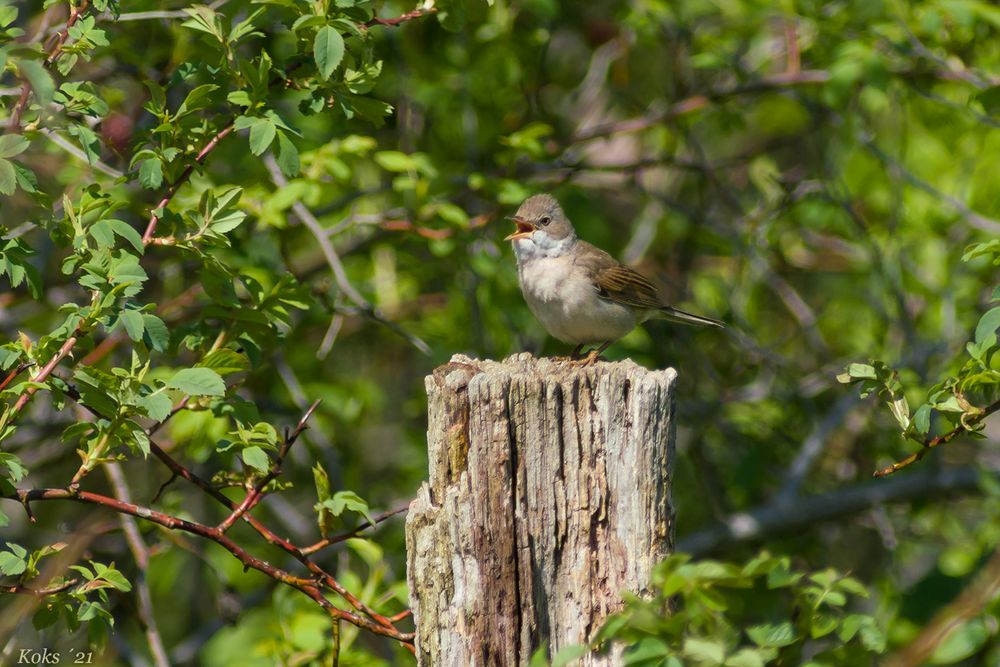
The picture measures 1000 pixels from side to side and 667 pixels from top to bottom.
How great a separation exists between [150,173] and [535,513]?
4.81 feet

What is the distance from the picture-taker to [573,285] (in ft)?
17.2

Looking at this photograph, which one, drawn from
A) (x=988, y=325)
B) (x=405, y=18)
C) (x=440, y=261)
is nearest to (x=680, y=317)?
(x=440, y=261)

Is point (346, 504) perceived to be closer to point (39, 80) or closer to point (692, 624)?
point (692, 624)

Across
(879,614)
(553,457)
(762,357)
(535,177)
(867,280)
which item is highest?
(535,177)

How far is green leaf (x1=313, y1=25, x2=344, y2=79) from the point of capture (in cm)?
314

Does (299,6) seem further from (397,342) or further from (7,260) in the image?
(397,342)

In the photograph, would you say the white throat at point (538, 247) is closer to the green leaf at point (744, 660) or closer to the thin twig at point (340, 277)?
the thin twig at point (340, 277)

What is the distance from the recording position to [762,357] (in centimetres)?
675

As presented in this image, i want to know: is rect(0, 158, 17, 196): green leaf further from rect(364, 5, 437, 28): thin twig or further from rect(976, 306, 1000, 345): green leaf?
rect(976, 306, 1000, 345): green leaf

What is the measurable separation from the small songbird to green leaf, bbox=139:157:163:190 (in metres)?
2.36

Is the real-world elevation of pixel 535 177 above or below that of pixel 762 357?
above

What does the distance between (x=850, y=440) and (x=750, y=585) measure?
215 inches

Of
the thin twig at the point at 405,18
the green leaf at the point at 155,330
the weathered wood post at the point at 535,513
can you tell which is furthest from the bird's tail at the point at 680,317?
the green leaf at the point at 155,330

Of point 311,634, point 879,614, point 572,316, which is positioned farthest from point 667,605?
point 879,614
